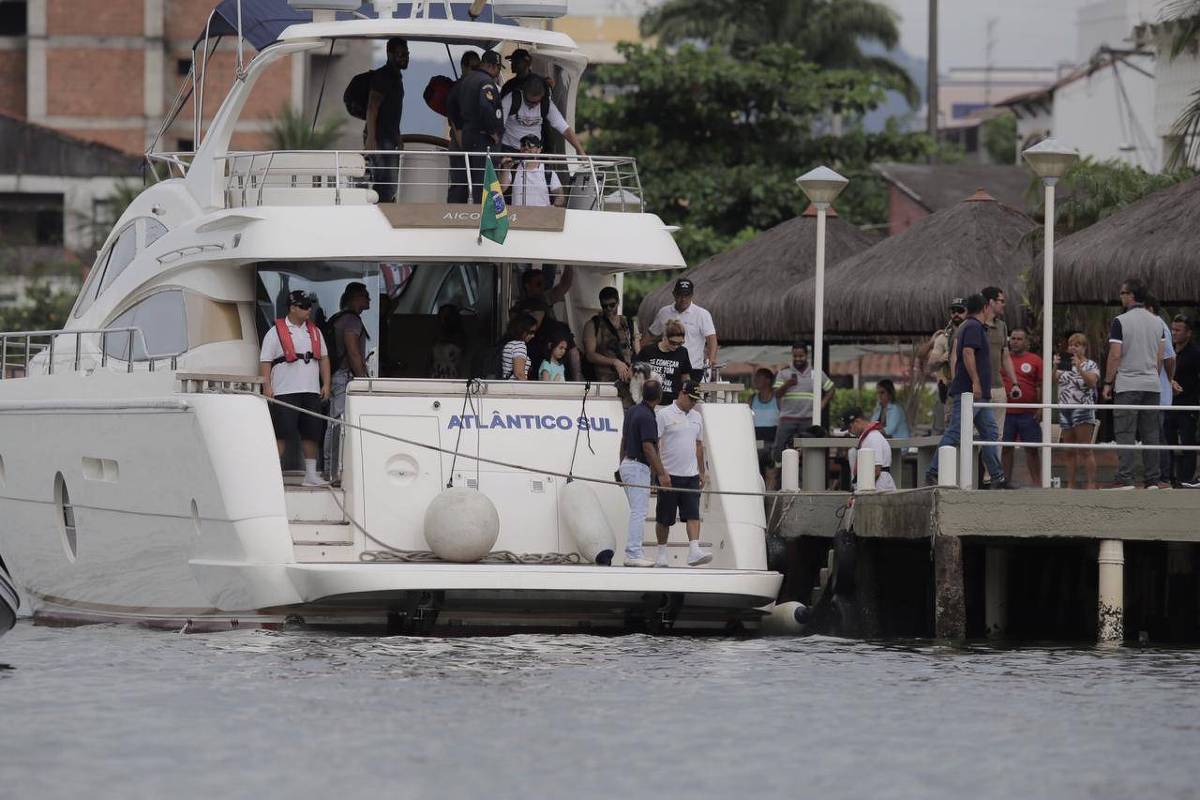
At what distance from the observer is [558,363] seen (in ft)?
56.3

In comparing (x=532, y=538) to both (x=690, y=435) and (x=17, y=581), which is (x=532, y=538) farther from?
(x=17, y=581)

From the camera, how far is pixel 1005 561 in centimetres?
1728

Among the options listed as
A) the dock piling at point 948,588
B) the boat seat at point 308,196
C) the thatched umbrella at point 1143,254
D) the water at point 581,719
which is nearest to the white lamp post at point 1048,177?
the thatched umbrella at point 1143,254

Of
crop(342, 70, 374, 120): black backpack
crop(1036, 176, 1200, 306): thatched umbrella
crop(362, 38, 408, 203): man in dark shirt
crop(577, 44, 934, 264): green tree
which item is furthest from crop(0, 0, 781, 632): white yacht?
crop(577, 44, 934, 264): green tree

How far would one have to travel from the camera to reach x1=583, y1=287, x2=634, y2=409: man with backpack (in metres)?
17.6

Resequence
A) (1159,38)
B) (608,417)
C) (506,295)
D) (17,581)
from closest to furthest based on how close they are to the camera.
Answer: (608,417) → (506,295) → (17,581) → (1159,38)

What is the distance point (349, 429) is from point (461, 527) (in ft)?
4.19

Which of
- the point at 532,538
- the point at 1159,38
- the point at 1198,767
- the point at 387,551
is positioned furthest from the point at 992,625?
the point at 1159,38

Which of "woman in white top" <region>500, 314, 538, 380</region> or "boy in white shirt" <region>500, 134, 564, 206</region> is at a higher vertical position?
"boy in white shirt" <region>500, 134, 564, 206</region>

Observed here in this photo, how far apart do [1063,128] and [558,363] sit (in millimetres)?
40568

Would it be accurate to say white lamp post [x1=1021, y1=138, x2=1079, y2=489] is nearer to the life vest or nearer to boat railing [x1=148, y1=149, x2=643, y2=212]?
boat railing [x1=148, y1=149, x2=643, y2=212]

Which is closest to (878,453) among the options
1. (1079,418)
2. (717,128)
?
(1079,418)

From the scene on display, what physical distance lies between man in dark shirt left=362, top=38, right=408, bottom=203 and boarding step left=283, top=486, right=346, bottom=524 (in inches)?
118

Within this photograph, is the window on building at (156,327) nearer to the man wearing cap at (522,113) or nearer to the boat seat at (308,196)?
the boat seat at (308,196)
